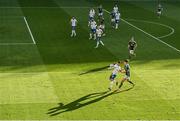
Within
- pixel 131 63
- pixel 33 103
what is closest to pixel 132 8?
pixel 131 63

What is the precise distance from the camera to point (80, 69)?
1302 inches

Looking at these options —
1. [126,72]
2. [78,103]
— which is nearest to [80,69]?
[126,72]

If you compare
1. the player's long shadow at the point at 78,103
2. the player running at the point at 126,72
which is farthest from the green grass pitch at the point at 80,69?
the player running at the point at 126,72

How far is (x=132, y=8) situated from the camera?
214 feet

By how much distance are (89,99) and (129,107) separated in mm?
2595

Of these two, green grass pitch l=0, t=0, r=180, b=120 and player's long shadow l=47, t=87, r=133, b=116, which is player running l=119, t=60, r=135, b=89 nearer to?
green grass pitch l=0, t=0, r=180, b=120

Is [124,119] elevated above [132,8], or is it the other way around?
[124,119]

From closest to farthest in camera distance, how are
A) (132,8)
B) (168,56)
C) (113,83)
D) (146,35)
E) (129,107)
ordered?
(129,107) → (113,83) → (168,56) → (146,35) → (132,8)

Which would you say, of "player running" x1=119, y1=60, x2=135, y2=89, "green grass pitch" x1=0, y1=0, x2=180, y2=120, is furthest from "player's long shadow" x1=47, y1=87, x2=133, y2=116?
"player running" x1=119, y1=60, x2=135, y2=89

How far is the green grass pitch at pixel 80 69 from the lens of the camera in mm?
24969

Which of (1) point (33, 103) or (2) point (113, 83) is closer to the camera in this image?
(1) point (33, 103)

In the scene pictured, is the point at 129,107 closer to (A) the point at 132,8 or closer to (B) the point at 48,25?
(B) the point at 48,25

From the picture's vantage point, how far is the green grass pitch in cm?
2497

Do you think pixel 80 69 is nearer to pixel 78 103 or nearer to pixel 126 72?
pixel 126 72
